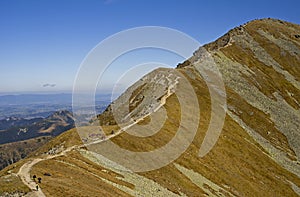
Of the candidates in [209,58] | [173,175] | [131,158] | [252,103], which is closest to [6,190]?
[131,158]

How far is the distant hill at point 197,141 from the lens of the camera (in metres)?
50.9

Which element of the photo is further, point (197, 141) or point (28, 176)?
point (197, 141)

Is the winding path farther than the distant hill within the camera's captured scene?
No

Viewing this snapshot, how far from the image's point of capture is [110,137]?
69.8m

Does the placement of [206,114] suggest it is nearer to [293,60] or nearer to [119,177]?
[119,177]

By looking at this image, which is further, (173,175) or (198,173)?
(198,173)

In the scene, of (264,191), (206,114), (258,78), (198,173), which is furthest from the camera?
(258,78)

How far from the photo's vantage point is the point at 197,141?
272ft

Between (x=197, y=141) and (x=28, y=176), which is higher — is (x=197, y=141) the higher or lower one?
the higher one

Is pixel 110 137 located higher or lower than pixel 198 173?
higher

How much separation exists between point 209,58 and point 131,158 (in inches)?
3415

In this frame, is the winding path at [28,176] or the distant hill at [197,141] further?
the distant hill at [197,141]

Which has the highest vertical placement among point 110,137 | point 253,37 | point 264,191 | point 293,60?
point 253,37

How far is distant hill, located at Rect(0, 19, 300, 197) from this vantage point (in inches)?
2005
